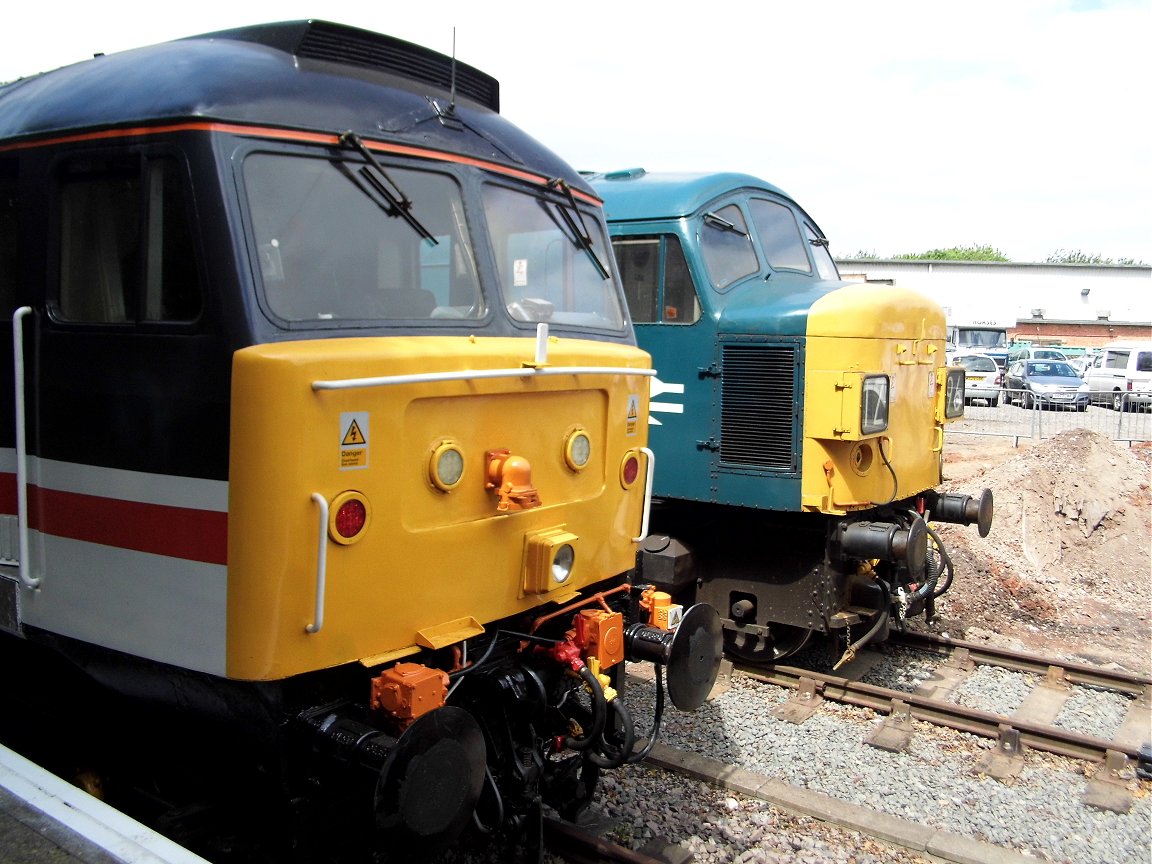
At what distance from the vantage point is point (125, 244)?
323 centimetres

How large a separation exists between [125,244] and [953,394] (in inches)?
242

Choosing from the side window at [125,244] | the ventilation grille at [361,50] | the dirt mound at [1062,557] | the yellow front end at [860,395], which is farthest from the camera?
the dirt mound at [1062,557]

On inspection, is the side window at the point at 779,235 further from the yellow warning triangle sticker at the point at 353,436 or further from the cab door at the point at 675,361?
the yellow warning triangle sticker at the point at 353,436

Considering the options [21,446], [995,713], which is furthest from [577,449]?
[995,713]

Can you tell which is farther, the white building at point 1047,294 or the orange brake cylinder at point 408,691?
the white building at point 1047,294

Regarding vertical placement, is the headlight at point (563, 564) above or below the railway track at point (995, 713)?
above

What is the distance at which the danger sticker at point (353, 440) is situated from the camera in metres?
2.96

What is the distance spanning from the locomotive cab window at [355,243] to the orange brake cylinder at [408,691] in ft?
3.77

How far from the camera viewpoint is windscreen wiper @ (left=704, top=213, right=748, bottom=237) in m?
6.88

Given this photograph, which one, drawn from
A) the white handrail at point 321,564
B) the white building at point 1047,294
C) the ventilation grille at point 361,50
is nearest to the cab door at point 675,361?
the ventilation grille at point 361,50

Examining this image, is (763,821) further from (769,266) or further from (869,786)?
(769,266)

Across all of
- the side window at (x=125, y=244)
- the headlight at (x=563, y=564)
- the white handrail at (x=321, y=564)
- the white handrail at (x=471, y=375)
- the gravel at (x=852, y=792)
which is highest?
the side window at (x=125, y=244)

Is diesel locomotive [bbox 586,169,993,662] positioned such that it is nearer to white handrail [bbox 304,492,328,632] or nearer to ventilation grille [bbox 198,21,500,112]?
ventilation grille [bbox 198,21,500,112]

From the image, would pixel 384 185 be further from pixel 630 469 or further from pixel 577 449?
pixel 630 469
